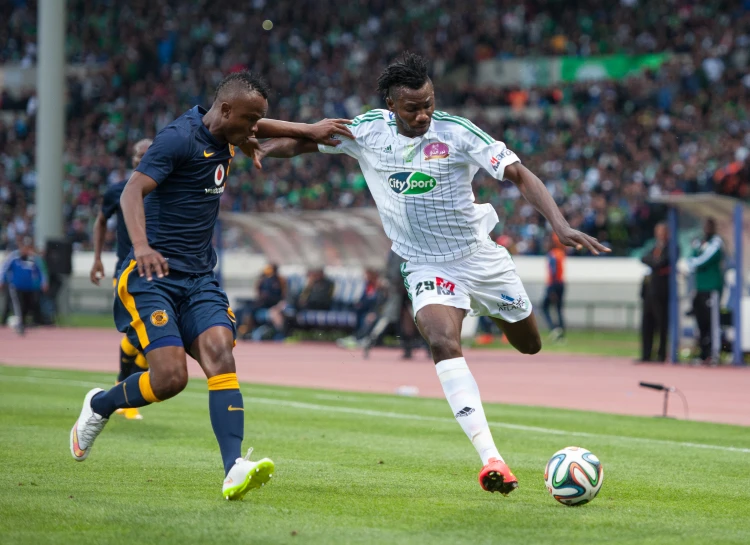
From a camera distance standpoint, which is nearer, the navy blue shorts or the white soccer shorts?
the navy blue shorts

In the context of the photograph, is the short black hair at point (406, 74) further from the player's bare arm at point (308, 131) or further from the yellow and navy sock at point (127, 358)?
the yellow and navy sock at point (127, 358)

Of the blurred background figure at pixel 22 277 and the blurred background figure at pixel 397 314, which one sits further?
the blurred background figure at pixel 22 277

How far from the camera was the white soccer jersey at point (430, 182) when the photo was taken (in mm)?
6926

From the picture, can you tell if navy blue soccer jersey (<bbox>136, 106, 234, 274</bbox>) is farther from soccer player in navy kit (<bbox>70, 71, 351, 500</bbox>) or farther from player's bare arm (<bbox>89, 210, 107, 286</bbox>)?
player's bare arm (<bbox>89, 210, 107, 286</bbox>)

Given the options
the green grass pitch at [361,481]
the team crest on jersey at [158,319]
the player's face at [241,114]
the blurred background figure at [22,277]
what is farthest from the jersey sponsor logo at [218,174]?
the blurred background figure at [22,277]

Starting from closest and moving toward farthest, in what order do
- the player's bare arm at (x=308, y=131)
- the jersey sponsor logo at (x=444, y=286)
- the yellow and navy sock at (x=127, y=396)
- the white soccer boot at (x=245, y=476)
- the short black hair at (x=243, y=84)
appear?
the white soccer boot at (x=245, y=476) < the yellow and navy sock at (x=127, y=396) < the short black hair at (x=243, y=84) < the jersey sponsor logo at (x=444, y=286) < the player's bare arm at (x=308, y=131)

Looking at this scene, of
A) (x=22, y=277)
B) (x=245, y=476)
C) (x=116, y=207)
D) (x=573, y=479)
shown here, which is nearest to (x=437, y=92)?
(x=22, y=277)

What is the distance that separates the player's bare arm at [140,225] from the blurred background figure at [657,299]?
45.8 ft

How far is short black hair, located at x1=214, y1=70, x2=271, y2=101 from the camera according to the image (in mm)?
6484

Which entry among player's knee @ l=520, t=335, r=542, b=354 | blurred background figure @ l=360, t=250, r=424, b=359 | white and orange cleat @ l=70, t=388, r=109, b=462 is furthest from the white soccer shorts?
blurred background figure @ l=360, t=250, r=424, b=359

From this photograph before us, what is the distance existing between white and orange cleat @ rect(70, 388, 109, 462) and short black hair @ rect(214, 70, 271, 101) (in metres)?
1.94

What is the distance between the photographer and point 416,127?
684 cm

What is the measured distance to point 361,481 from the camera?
22.9 feet

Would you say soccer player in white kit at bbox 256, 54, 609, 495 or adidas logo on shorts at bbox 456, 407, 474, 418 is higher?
soccer player in white kit at bbox 256, 54, 609, 495
